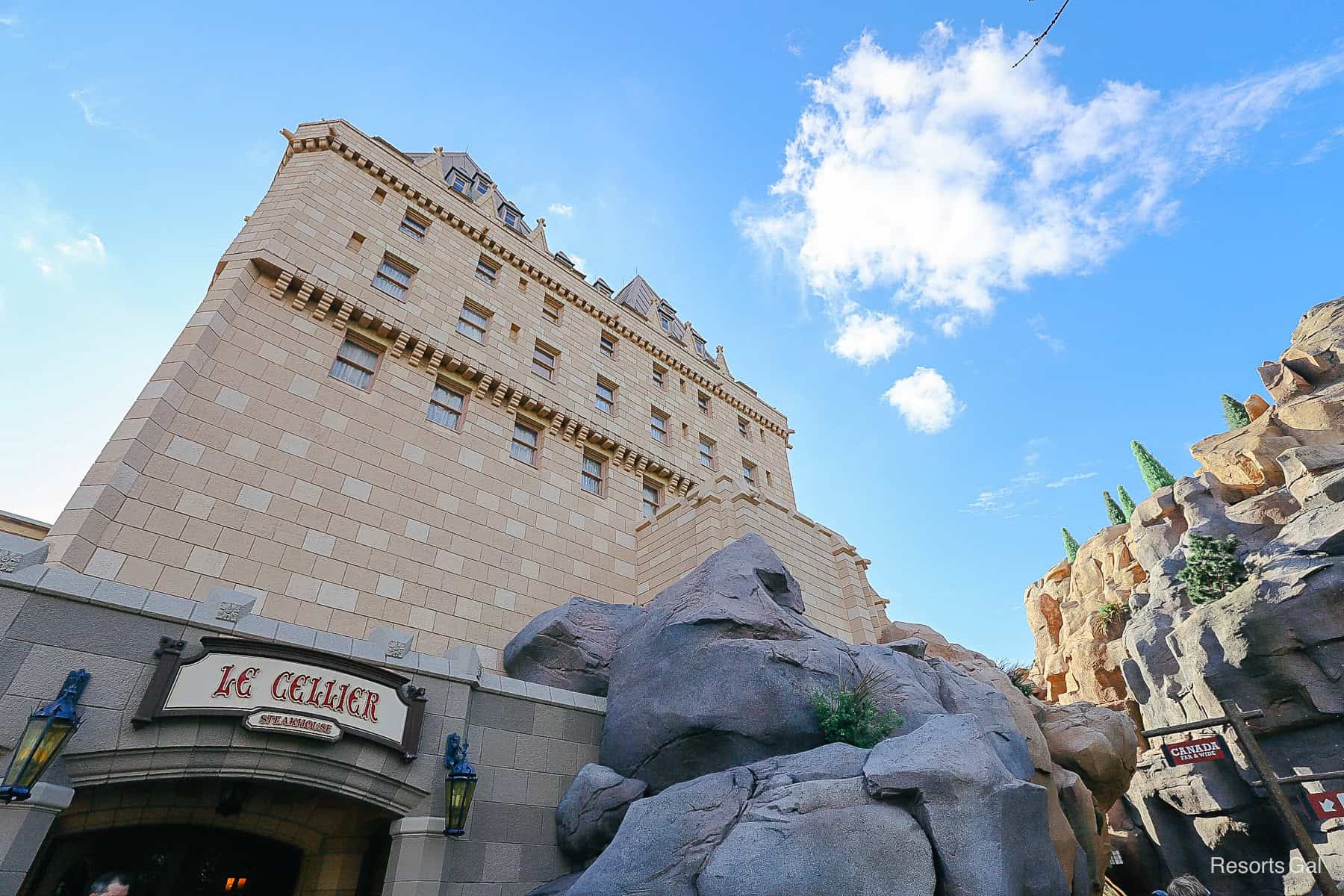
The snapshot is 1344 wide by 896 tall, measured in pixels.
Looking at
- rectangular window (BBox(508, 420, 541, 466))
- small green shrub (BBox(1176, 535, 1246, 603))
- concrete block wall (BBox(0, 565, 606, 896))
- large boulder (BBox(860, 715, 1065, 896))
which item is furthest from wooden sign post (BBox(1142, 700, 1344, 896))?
rectangular window (BBox(508, 420, 541, 466))

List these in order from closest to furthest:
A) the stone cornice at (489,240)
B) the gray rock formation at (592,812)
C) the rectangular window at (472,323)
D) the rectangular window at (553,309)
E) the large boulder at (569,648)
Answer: the gray rock formation at (592,812) < the large boulder at (569,648) < the stone cornice at (489,240) < the rectangular window at (472,323) < the rectangular window at (553,309)

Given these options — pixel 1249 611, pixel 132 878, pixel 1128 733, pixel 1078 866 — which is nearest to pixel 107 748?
pixel 132 878

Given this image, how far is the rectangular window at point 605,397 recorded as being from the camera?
2212cm

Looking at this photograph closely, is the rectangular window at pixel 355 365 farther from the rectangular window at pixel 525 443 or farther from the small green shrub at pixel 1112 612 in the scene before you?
the small green shrub at pixel 1112 612

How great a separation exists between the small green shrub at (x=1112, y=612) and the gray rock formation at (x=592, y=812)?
4121 centimetres

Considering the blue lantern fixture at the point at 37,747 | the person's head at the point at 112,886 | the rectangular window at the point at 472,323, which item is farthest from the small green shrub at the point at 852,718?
the rectangular window at the point at 472,323

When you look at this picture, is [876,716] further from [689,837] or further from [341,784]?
[341,784]

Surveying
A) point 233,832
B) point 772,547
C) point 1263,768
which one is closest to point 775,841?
point 233,832

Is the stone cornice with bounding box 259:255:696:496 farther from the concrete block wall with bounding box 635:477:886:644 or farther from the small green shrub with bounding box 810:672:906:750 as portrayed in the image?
the small green shrub with bounding box 810:672:906:750

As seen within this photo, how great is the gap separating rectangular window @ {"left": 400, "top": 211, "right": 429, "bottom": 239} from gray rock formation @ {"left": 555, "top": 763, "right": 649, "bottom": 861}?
688 inches

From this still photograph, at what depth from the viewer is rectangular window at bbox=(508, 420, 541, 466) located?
1869 centimetres

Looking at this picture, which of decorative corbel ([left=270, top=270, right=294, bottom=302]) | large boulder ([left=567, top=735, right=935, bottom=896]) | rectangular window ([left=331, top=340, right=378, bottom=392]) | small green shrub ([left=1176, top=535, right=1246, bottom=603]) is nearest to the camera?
large boulder ([left=567, top=735, right=935, bottom=896])

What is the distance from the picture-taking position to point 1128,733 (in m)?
16.3
